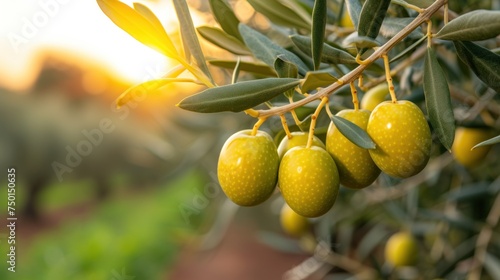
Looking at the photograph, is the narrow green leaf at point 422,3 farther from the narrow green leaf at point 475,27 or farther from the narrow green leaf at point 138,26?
the narrow green leaf at point 138,26

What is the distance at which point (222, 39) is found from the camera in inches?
31.7

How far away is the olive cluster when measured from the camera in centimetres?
59

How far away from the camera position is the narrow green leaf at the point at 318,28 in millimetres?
587

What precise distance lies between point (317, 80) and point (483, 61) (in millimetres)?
180

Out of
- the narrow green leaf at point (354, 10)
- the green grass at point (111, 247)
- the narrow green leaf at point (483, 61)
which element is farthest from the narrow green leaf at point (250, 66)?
the green grass at point (111, 247)

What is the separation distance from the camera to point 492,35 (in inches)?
20.3

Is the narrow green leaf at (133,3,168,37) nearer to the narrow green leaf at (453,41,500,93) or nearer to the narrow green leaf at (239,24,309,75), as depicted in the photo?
the narrow green leaf at (239,24,309,75)

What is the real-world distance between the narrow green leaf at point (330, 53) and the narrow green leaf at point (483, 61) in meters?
0.12

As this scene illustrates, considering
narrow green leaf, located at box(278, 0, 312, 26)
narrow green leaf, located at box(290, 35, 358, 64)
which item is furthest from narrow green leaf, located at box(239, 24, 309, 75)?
narrow green leaf, located at box(278, 0, 312, 26)

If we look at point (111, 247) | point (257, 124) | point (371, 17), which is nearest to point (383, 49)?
point (371, 17)

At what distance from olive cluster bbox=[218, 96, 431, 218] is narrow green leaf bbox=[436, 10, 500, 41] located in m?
0.08

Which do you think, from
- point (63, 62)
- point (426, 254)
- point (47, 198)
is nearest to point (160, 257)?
point (426, 254)

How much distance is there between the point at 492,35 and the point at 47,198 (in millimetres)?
13067

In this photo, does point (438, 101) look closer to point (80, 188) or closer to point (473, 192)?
point (473, 192)
